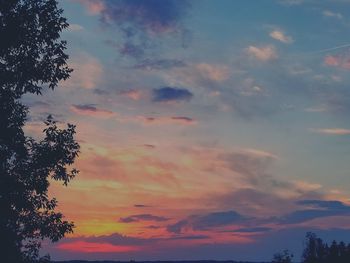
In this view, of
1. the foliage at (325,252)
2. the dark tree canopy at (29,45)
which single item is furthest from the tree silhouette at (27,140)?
the foliage at (325,252)

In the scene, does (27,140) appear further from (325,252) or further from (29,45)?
(325,252)

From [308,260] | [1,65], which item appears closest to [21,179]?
[1,65]

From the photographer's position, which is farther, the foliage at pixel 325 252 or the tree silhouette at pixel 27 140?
the foliage at pixel 325 252

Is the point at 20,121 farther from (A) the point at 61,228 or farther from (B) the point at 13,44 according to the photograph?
(A) the point at 61,228

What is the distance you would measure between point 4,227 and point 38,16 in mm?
11138

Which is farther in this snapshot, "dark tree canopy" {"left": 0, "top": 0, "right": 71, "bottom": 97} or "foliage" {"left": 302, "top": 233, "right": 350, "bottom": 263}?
"foliage" {"left": 302, "top": 233, "right": 350, "bottom": 263}

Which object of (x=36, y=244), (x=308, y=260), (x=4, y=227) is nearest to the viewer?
(x=4, y=227)

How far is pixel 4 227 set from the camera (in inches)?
1071

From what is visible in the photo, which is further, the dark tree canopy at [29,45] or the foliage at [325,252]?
the foliage at [325,252]

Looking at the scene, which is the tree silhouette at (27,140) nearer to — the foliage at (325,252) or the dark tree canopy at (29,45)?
the dark tree canopy at (29,45)

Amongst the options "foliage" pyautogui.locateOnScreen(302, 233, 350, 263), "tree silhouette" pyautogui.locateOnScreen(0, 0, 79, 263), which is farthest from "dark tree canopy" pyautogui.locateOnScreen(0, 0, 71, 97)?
"foliage" pyautogui.locateOnScreen(302, 233, 350, 263)

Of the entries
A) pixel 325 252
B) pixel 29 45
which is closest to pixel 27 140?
pixel 29 45

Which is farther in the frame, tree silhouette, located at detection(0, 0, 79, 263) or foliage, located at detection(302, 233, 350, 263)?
foliage, located at detection(302, 233, 350, 263)

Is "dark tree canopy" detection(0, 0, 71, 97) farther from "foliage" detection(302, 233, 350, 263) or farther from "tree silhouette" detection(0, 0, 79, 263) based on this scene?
"foliage" detection(302, 233, 350, 263)
